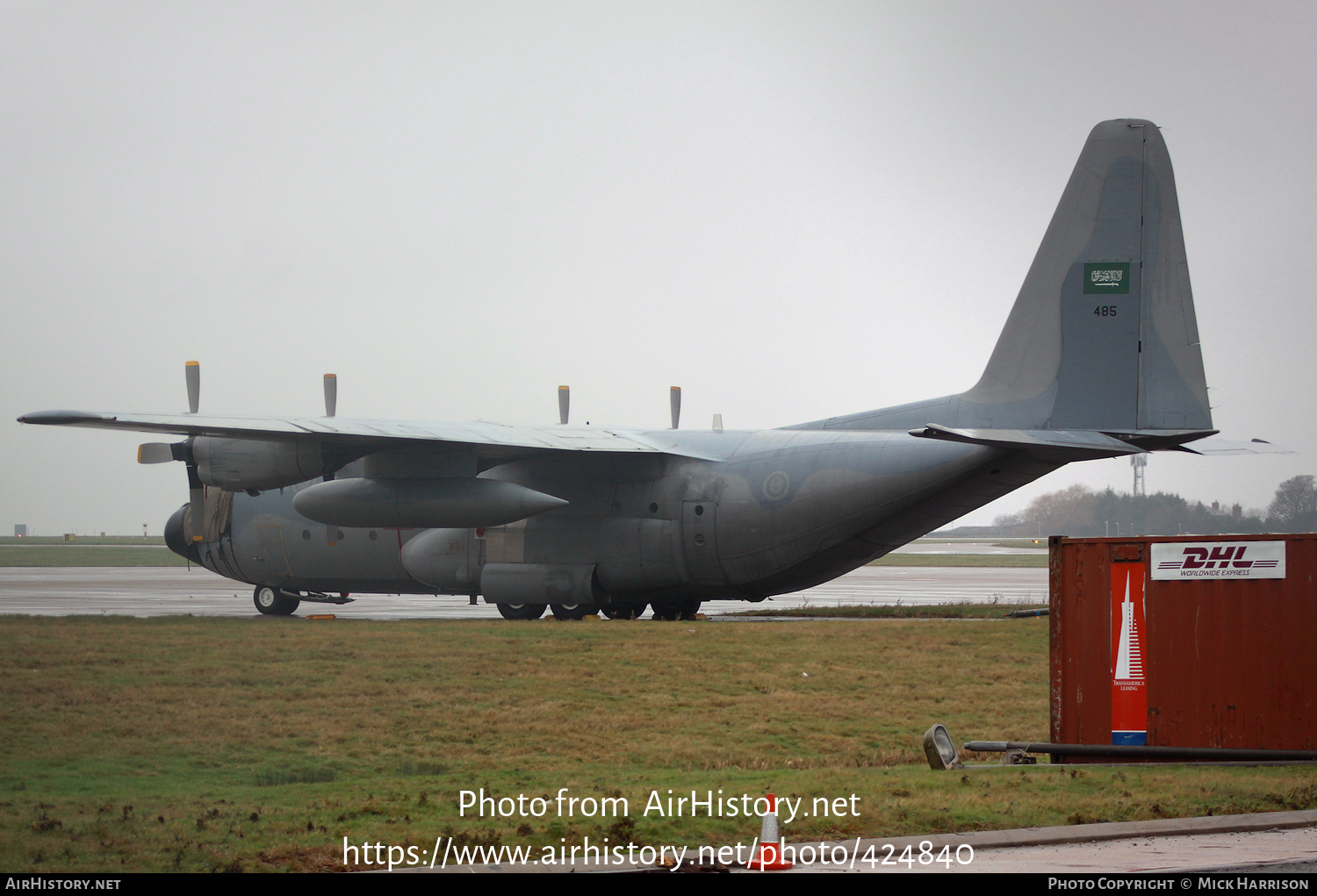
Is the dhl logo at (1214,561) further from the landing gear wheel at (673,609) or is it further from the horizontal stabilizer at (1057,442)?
the landing gear wheel at (673,609)

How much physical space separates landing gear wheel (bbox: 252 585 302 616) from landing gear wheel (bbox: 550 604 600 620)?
288 inches

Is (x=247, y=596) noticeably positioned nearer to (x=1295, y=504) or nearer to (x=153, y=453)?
(x=153, y=453)

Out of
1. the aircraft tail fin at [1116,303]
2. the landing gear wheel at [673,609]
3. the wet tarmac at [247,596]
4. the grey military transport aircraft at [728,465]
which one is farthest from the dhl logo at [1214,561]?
the wet tarmac at [247,596]

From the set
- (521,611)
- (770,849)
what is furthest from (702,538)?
(770,849)

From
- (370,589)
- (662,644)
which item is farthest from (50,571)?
(662,644)

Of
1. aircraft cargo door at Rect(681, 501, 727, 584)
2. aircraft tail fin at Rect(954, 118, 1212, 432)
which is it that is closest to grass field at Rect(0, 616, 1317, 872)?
aircraft cargo door at Rect(681, 501, 727, 584)

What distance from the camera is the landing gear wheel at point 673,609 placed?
25.9 m

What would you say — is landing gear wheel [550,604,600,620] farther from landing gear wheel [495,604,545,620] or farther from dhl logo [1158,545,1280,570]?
dhl logo [1158,545,1280,570]

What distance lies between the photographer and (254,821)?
8086mm

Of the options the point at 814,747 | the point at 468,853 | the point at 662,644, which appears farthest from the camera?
the point at 662,644

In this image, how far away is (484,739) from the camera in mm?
12266

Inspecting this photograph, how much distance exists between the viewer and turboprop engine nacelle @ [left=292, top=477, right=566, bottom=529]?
2267 centimetres

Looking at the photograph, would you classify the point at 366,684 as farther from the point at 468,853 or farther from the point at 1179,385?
the point at 1179,385

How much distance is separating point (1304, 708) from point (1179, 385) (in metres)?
11.2
